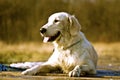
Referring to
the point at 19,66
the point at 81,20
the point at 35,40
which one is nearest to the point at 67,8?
the point at 81,20

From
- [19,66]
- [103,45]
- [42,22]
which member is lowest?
[19,66]

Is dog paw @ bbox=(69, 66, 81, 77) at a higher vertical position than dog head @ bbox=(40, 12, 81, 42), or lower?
lower

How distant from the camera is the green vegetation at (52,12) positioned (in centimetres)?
2608

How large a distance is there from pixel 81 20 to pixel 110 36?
1928mm

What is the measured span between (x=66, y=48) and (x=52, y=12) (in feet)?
60.1

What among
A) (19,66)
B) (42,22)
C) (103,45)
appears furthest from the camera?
(42,22)

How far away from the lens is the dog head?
8062mm

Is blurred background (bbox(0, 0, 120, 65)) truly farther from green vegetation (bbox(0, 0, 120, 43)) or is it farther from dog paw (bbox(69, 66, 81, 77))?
dog paw (bbox(69, 66, 81, 77))

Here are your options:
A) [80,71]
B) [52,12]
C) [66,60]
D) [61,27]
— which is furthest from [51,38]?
[52,12]

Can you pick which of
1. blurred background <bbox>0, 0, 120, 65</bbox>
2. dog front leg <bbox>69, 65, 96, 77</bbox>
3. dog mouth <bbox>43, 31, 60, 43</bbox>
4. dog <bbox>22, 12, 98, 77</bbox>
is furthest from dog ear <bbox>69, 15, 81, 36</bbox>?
blurred background <bbox>0, 0, 120, 65</bbox>

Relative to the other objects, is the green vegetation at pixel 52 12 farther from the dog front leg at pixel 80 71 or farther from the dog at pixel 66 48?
the dog front leg at pixel 80 71

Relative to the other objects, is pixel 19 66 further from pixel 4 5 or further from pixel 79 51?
pixel 4 5

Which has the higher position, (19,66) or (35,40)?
(35,40)

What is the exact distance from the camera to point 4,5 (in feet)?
87.7
